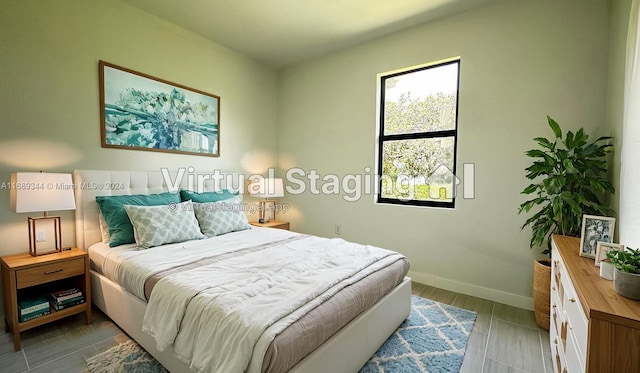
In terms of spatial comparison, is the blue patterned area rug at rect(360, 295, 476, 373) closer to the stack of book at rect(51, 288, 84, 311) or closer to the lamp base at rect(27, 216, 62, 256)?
the stack of book at rect(51, 288, 84, 311)

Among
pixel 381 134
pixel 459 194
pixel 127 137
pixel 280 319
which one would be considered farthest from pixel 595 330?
pixel 127 137

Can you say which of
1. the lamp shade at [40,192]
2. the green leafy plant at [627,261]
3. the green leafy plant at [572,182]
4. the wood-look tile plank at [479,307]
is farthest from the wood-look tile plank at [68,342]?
the green leafy plant at [572,182]

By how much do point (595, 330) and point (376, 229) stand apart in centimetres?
260

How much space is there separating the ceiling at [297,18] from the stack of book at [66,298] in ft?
8.86

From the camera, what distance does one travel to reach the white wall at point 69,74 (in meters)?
2.19

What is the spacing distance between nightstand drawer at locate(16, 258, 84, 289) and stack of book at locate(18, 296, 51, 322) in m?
0.16

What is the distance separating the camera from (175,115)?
3.17 m

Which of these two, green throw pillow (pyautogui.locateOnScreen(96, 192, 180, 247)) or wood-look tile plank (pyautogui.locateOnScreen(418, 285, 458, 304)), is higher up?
green throw pillow (pyautogui.locateOnScreen(96, 192, 180, 247))

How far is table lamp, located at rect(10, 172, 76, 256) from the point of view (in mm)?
1979

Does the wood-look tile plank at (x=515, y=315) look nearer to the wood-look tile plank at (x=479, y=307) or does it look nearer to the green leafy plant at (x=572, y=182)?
the wood-look tile plank at (x=479, y=307)

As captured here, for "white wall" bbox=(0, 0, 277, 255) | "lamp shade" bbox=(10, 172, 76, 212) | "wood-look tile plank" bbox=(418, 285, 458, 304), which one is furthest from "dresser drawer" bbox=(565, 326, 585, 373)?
"white wall" bbox=(0, 0, 277, 255)

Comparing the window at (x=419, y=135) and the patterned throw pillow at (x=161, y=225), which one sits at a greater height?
the window at (x=419, y=135)

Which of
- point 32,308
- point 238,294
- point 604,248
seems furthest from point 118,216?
point 604,248

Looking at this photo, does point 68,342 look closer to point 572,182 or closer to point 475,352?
point 475,352
